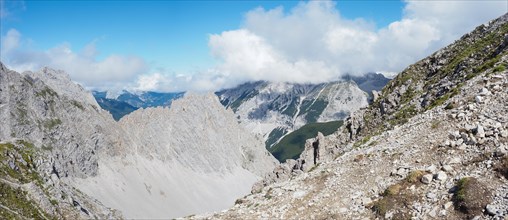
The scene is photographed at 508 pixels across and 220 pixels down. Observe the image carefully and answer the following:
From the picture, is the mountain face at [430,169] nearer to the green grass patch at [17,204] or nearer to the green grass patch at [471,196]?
the green grass patch at [471,196]

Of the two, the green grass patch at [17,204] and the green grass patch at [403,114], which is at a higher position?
the green grass patch at [403,114]

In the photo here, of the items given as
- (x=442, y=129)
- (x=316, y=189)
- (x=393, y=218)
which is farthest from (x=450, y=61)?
(x=393, y=218)

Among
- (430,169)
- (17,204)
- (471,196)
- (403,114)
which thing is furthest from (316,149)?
(17,204)

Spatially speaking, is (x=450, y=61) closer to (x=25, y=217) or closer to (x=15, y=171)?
(x=25, y=217)

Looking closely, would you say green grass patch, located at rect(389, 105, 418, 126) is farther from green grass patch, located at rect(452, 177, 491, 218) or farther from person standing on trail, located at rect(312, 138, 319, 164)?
green grass patch, located at rect(452, 177, 491, 218)

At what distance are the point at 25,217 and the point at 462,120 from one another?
83.0 meters

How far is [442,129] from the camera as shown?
3181cm

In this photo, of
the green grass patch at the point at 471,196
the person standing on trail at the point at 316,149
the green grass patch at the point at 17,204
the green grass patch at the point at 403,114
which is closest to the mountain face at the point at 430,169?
the green grass patch at the point at 471,196

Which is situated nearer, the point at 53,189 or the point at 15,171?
the point at 15,171

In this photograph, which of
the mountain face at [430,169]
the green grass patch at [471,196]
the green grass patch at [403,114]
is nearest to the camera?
the green grass patch at [471,196]

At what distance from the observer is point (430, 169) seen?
2695 cm

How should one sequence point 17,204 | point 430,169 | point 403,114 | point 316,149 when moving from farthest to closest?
1. point 17,204
2. point 316,149
3. point 403,114
4. point 430,169

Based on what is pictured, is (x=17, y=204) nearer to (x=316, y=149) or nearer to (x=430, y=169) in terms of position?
(x=316, y=149)

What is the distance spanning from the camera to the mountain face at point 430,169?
77.5 ft
